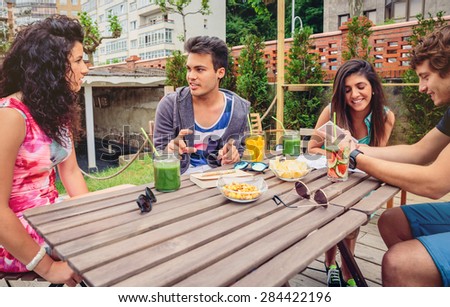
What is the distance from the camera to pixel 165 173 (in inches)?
54.9

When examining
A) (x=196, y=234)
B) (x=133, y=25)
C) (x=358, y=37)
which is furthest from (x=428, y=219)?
(x=133, y=25)

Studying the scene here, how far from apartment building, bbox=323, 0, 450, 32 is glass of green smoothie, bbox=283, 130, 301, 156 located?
9.39 metres

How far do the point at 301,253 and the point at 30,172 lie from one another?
0.99 meters

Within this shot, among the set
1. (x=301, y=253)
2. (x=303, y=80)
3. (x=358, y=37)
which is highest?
(x=358, y=37)

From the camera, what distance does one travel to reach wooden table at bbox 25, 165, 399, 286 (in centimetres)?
77

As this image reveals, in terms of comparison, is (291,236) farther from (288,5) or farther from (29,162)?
(288,5)

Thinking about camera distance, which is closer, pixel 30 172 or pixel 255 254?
pixel 255 254

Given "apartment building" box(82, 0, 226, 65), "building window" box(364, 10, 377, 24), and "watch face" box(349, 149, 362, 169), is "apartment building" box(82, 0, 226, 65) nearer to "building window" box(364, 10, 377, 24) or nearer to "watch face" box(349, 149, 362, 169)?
"watch face" box(349, 149, 362, 169)

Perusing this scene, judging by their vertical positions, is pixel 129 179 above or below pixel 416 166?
below

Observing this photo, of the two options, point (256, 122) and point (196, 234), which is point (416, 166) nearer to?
point (196, 234)

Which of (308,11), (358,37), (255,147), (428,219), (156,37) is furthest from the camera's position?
(308,11)

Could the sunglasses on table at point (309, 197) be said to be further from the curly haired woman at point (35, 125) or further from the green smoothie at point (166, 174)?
the curly haired woman at point (35, 125)

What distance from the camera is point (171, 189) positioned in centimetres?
141
